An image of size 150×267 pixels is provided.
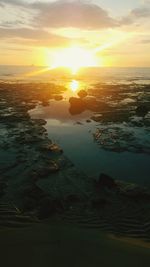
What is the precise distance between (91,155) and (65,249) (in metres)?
10.6

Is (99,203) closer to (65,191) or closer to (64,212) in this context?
(64,212)

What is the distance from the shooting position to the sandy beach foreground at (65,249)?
9.77 meters

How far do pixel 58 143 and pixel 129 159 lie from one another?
566cm

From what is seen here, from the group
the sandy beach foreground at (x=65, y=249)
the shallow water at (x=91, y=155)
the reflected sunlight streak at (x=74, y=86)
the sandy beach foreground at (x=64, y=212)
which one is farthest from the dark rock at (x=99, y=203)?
the reflected sunlight streak at (x=74, y=86)

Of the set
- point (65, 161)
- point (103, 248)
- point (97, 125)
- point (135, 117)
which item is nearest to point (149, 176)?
point (65, 161)

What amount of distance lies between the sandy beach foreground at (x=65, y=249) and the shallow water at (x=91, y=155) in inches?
229

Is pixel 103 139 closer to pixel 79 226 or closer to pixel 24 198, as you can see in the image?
pixel 24 198

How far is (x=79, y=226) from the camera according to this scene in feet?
40.6

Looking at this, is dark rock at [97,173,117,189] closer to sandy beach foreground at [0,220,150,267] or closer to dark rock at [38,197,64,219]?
dark rock at [38,197,64,219]

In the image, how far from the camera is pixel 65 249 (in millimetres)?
10438

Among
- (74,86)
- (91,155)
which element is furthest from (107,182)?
(74,86)

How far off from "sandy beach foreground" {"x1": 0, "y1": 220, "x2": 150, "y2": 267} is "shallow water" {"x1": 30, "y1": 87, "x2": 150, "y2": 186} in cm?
581

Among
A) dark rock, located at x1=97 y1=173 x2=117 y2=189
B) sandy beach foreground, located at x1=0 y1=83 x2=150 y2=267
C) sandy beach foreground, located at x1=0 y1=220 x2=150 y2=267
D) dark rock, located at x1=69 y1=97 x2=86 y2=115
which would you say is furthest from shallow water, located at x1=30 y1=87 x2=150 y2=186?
Result: sandy beach foreground, located at x1=0 y1=220 x2=150 y2=267

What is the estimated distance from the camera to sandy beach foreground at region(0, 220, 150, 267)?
9766mm
